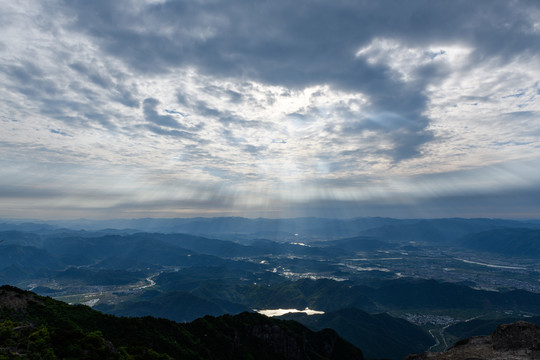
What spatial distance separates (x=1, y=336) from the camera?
41.0 m

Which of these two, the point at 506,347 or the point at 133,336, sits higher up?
the point at 506,347

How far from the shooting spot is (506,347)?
1781 inches

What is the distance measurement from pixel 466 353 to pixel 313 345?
302 feet

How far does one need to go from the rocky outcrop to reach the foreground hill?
5098 cm

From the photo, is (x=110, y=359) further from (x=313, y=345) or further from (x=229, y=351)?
(x=313, y=345)

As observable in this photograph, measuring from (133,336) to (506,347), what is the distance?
260 feet

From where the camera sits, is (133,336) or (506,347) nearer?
(506,347)

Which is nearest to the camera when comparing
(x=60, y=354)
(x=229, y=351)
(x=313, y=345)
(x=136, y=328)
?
(x=60, y=354)

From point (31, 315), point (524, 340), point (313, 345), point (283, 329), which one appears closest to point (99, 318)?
point (31, 315)

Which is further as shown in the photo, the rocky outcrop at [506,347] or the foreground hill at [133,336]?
the rocky outcrop at [506,347]

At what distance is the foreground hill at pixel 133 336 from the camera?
41938mm

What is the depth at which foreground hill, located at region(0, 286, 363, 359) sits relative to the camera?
41.9 m

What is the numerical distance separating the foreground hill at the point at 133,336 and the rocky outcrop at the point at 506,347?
5098cm

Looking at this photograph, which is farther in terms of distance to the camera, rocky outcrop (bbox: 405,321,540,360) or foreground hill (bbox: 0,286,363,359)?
rocky outcrop (bbox: 405,321,540,360)
